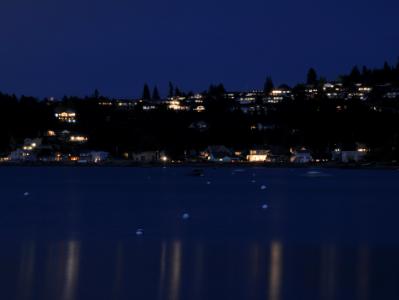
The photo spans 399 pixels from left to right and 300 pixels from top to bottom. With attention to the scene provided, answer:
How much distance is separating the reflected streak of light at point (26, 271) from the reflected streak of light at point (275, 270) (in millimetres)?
4844

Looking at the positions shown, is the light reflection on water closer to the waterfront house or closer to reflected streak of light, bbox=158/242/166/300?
reflected streak of light, bbox=158/242/166/300

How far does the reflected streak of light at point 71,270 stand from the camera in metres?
17.0

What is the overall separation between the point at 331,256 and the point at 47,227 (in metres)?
12.0

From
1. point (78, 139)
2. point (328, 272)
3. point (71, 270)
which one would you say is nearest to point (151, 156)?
point (78, 139)

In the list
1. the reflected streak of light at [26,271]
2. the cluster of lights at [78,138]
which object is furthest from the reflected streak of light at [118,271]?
Result: the cluster of lights at [78,138]

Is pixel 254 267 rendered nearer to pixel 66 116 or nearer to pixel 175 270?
pixel 175 270

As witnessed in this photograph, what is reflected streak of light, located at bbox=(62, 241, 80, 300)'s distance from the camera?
55.8 ft

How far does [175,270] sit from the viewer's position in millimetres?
19641

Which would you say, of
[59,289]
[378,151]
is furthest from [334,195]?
[378,151]

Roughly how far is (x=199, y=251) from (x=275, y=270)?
3567mm

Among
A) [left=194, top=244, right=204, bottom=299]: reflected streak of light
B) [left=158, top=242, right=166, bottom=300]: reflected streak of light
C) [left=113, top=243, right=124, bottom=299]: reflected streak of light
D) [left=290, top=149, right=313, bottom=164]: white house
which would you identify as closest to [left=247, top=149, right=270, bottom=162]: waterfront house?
[left=290, top=149, right=313, bottom=164]: white house

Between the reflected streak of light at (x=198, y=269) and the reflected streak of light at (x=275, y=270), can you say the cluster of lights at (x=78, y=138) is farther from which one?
the reflected streak of light at (x=198, y=269)

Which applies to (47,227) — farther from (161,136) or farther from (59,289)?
(161,136)

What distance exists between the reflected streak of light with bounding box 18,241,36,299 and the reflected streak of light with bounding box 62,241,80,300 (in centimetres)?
74
